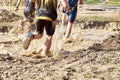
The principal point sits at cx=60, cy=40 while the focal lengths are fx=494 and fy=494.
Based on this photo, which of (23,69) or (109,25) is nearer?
(23,69)

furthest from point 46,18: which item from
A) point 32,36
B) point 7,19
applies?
point 7,19

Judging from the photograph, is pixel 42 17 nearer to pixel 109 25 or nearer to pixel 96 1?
pixel 109 25

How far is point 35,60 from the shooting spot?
34.9 feet

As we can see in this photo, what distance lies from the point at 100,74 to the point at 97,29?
35.6 ft

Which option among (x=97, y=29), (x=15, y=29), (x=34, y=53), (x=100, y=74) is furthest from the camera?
(x=97, y=29)

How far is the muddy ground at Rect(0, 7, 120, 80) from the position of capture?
8734mm

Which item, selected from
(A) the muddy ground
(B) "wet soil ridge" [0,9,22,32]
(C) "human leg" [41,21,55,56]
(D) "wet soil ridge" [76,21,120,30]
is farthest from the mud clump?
(B) "wet soil ridge" [0,9,22,32]

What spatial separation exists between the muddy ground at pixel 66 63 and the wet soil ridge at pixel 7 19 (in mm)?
4454

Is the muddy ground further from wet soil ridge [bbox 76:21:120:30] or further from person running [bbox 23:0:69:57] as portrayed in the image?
wet soil ridge [bbox 76:21:120:30]

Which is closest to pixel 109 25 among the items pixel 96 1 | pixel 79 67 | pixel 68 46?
pixel 68 46

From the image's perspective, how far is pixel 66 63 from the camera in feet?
33.4

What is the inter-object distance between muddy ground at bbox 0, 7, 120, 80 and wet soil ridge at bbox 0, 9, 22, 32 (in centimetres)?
445

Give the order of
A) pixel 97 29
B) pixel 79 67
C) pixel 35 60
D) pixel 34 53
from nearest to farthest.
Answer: pixel 79 67
pixel 35 60
pixel 34 53
pixel 97 29

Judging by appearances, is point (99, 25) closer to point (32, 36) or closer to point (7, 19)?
point (7, 19)
